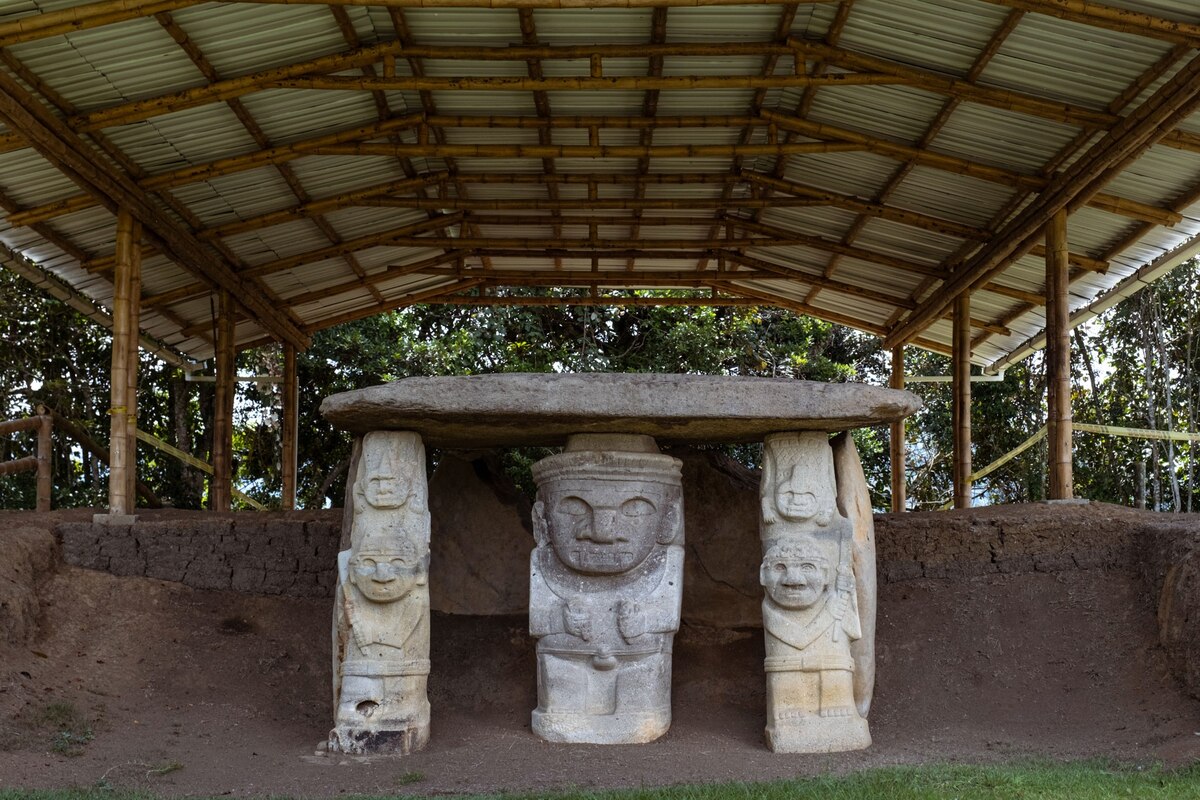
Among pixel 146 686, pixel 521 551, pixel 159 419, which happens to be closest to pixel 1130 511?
pixel 521 551

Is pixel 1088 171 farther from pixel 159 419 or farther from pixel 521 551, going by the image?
pixel 159 419

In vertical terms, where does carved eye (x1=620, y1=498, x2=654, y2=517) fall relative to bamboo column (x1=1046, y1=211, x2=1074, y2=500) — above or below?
below

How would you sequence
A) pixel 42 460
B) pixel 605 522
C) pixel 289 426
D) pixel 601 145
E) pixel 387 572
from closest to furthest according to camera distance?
1. pixel 387 572
2. pixel 605 522
3. pixel 42 460
4. pixel 601 145
5. pixel 289 426

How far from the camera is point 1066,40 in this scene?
9.20 metres

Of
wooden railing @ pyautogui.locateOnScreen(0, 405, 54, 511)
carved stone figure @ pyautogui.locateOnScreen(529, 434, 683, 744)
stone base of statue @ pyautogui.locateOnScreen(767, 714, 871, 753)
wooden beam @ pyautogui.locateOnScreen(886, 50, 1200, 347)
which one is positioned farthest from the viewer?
wooden railing @ pyautogui.locateOnScreen(0, 405, 54, 511)

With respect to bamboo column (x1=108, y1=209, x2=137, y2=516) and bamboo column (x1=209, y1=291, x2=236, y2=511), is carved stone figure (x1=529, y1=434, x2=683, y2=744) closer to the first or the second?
bamboo column (x1=108, y1=209, x2=137, y2=516)

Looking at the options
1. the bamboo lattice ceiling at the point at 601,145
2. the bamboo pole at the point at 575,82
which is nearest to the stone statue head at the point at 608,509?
the bamboo lattice ceiling at the point at 601,145

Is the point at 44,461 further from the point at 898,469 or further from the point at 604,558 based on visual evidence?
the point at 898,469

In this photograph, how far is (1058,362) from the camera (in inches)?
434

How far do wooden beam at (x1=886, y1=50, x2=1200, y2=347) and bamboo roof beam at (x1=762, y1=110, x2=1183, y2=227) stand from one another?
11.6 inches

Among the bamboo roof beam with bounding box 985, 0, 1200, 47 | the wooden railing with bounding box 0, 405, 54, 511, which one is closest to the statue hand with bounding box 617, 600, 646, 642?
the bamboo roof beam with bounding box 985, 0, 1200, 47

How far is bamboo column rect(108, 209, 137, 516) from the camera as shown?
34.9ft

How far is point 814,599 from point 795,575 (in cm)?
20

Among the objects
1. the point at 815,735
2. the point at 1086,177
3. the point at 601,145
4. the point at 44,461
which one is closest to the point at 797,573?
the point at 815,735
